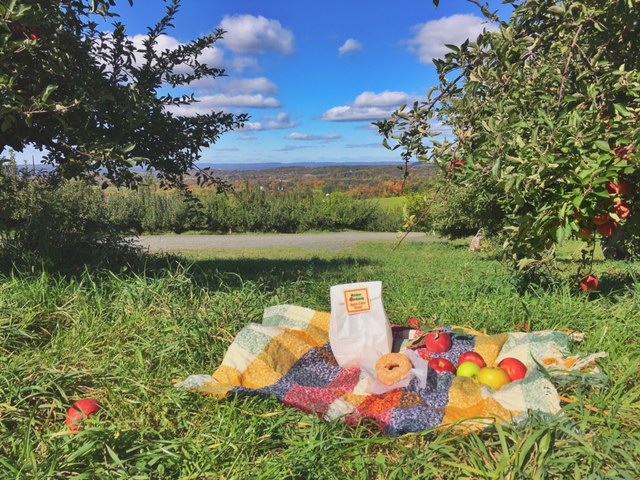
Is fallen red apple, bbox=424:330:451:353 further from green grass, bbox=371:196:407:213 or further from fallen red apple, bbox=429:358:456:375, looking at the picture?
green grass, bbox=371:196:407:213

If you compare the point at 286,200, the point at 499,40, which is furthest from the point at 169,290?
the point at 286,200

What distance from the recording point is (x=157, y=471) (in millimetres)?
1942

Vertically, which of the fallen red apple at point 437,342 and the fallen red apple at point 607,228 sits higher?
the fallen red apple at point 607,228

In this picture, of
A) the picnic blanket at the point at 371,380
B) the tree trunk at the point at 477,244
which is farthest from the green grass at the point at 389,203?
the picnic blanket at the point at 371,380

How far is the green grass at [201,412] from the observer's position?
195cm

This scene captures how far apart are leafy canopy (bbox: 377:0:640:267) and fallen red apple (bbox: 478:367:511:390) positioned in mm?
847

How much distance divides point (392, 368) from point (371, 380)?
155mm

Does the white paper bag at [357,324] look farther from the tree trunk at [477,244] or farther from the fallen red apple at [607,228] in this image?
the tree trunk at [477,244]

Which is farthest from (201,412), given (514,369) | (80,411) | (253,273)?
(253,273)

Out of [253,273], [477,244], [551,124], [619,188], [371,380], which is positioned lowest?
[477,244]

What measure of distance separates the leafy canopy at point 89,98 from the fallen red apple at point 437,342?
8.06ft

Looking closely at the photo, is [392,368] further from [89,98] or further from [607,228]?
[89,98]

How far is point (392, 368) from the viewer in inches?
110

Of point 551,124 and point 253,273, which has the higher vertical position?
point 551,124
